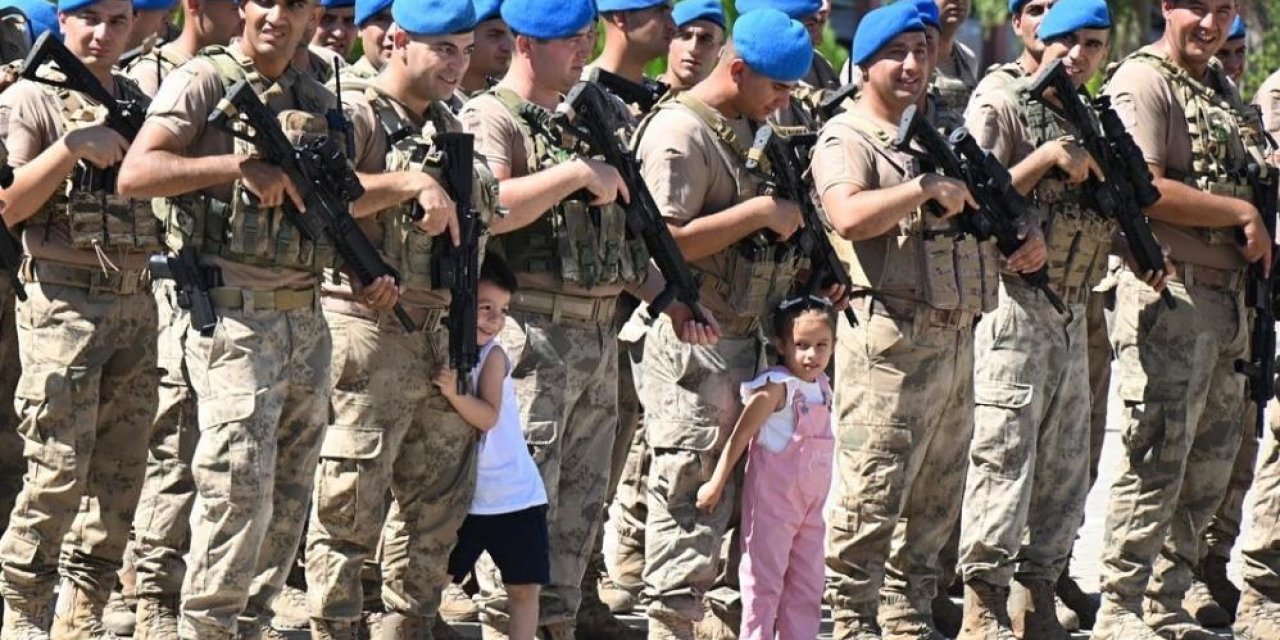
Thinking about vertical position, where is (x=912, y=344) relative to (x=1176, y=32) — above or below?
below

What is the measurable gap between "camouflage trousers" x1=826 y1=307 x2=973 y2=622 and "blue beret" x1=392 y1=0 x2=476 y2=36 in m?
1.68

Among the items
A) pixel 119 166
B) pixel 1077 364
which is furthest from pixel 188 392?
pixel 1077 364

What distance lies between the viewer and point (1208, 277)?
8688mm

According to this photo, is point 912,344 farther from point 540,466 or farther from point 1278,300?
point 1278,300

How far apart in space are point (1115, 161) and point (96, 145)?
3261 mm

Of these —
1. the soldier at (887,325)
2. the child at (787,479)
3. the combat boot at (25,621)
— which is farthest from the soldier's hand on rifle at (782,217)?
the combat boot at (25,621)

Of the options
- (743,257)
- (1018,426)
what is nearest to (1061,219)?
(1018,426)

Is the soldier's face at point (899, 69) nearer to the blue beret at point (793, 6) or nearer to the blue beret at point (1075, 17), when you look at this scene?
the blue beret at point (1075, 17)

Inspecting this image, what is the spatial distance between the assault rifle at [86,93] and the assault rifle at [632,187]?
1.25 metres

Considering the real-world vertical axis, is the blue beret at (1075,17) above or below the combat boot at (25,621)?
above

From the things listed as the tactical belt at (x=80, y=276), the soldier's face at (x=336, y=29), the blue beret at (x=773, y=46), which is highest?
the soldier's face at (x=336, y=29)

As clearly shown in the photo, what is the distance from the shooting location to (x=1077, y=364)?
28.2 feet

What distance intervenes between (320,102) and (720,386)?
1557 millimetres

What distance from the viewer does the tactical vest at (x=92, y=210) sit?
24.7 ft
